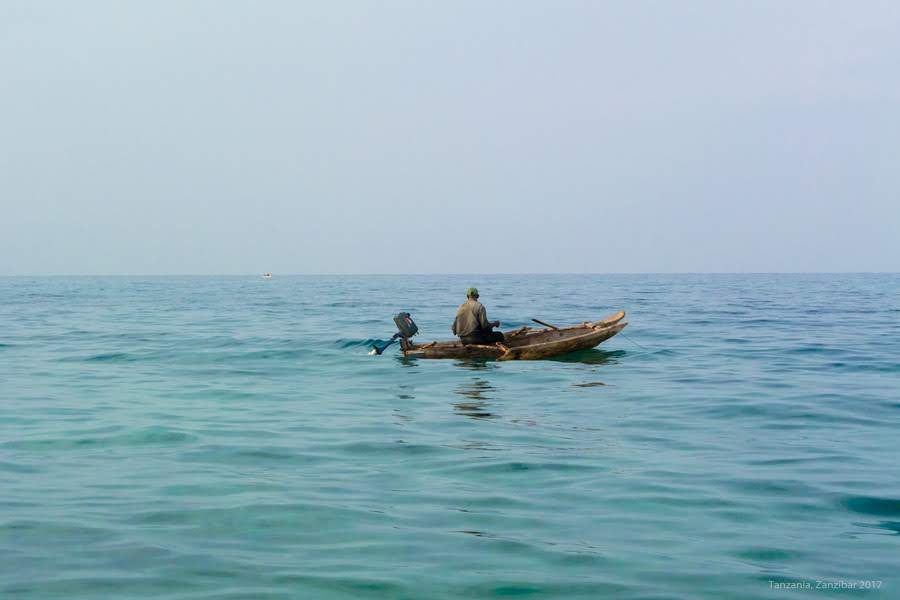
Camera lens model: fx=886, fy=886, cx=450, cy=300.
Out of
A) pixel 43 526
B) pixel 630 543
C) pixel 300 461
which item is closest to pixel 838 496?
pixel 630 543

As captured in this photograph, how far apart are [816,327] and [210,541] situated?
1180 inches

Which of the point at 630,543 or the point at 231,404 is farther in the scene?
the point at 231,404

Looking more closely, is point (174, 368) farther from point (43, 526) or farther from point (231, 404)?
point (43, 526)

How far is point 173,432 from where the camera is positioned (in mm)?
12547

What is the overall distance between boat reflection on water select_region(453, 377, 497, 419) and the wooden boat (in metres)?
3.14

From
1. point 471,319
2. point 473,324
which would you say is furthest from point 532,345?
point 471,319

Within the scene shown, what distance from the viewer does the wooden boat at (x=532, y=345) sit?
22312 millimetres

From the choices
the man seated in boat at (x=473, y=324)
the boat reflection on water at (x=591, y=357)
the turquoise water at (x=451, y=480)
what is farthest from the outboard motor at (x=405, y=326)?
the boat reflection on water at (x=591, y=357)

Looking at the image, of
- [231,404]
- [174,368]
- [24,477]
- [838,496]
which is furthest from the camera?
[174,368]

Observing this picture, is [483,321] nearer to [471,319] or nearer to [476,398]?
[471,319]

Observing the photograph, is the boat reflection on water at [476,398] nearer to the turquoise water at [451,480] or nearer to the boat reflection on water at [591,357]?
the turquoise water at [451,480]

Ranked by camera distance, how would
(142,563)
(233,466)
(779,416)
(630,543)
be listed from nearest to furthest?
(142,563) → (630,543) → (233,466) → (779,416)

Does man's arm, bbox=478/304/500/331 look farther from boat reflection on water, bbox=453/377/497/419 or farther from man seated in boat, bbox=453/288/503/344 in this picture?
boat reflection on water, bbox=453/377/497/419

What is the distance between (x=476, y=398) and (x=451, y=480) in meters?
6.54
